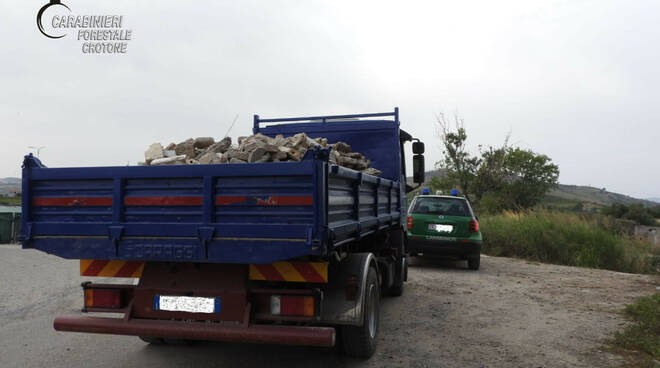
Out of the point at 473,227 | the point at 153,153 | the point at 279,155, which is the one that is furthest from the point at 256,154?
the point at 473,227

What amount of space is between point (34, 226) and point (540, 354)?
4.55 metres

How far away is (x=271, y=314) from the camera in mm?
3771

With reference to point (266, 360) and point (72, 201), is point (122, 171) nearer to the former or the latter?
point (72, 201)

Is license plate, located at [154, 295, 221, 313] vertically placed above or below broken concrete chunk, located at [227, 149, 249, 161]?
below

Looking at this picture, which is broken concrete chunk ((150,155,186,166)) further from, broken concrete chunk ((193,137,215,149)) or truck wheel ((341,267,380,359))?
truck wheel ((341,267,380,359))

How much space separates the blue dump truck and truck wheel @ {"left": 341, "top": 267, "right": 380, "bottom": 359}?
0.02m

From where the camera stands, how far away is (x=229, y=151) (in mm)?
4199

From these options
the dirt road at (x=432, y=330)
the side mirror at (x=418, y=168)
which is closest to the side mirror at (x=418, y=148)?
the side mirror at (x=418, y=168)

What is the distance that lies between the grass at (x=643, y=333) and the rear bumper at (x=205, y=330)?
3.07m

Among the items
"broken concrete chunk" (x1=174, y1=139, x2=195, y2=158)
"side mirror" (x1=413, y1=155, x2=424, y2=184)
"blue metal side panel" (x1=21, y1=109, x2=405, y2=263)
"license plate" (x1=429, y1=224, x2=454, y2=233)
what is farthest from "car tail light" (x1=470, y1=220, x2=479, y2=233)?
"broken concrete chunk" (x1=174, y1=139, x2=195, y2=158)

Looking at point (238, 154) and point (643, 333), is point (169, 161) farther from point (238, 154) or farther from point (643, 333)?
point (643, 333)

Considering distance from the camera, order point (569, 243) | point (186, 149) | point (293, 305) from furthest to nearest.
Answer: point (569, 243) < point (186, 149) < point (293, 305)

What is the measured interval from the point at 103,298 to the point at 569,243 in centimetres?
1214

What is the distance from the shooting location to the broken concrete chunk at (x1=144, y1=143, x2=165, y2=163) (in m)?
4.29
